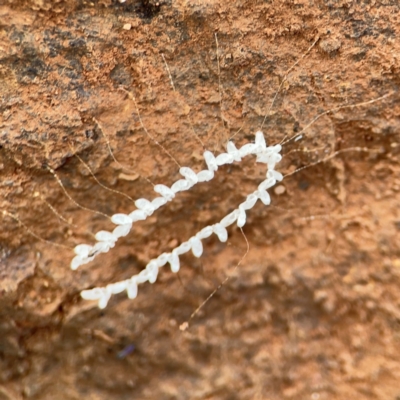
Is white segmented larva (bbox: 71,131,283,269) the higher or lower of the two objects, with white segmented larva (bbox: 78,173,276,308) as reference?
higher

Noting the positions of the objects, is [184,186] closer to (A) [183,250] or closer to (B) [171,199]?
(B) [171,199]

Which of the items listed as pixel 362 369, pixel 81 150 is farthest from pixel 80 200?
pixel 362 369

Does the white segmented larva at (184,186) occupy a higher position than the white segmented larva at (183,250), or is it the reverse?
the white segmented larva at (184,186)

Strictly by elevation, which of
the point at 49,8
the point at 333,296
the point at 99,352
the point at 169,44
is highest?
the point at 49,8

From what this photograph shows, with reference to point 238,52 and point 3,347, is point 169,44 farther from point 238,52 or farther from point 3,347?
point 3,347

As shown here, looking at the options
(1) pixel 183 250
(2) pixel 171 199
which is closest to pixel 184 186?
(2) pixel 171 199
